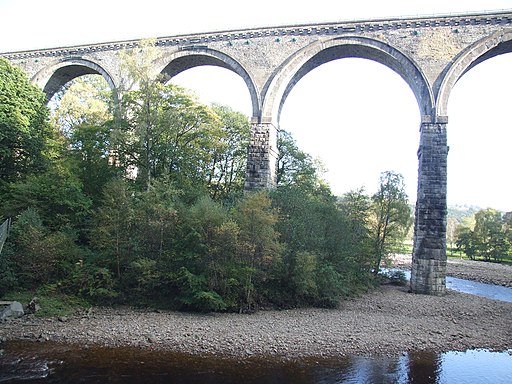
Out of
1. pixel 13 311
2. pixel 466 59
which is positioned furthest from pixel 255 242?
pixel 466 59

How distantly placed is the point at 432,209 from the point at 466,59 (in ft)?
22.7

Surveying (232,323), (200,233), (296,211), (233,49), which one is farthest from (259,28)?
(232,323)

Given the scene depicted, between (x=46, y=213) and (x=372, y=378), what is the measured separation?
43.5 feet

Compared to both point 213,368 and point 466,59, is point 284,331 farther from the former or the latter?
point 466,59

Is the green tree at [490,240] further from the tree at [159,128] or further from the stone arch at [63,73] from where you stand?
the stone arch at [63,73]

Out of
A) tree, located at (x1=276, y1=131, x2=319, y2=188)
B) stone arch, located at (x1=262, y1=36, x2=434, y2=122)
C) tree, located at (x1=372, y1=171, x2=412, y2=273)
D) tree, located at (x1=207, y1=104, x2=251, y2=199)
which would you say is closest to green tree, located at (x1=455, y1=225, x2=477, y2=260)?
tree, located at (x1=372, y1=171, x2=412, y2=273)

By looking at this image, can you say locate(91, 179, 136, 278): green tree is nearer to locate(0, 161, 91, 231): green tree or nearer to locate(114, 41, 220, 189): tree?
locate(0, 161, 91, 231): green tree

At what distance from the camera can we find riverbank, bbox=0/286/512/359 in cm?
1062

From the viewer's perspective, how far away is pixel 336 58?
2016 centimetres

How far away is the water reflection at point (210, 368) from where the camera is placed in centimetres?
844

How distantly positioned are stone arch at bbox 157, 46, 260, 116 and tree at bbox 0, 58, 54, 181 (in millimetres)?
6715

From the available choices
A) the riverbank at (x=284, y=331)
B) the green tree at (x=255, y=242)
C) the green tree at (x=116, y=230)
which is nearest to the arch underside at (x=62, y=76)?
the green tree at (x=116, y=230)

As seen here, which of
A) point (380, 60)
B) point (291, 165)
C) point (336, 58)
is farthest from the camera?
point (291, 165)

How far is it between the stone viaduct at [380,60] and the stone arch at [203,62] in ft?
0.17
